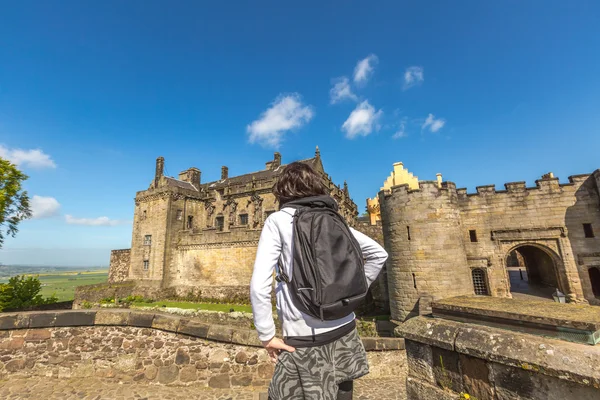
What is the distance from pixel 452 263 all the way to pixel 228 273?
19169 mm

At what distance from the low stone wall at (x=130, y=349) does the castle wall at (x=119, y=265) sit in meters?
28.2

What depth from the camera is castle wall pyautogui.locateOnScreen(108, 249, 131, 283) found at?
1196 inches

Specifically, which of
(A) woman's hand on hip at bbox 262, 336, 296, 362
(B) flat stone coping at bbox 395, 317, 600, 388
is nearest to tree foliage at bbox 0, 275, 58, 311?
(A) woman's hand on hip at bbox 262, 336, 296, 362

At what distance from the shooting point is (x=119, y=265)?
31.2m

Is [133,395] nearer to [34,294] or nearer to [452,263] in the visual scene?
[452,263]

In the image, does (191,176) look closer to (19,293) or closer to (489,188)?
(19,293)

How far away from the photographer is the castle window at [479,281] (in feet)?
47.8

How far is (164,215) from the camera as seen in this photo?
93.1 feet

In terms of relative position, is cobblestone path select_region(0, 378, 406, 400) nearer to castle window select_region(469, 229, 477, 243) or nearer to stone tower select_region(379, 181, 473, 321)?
stone tower select_region(379, 181, 473, 321)

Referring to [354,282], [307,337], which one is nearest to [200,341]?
[307,337]

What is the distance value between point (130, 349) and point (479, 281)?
657 inches

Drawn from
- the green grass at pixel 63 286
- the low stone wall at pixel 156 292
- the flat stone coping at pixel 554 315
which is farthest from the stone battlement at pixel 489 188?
the green grass at pixel 63 286

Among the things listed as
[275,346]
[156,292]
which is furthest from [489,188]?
[156,292]

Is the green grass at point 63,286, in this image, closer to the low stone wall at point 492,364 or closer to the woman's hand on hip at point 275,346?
the woman's hand on hip at point 275,346
